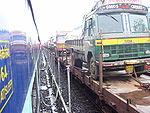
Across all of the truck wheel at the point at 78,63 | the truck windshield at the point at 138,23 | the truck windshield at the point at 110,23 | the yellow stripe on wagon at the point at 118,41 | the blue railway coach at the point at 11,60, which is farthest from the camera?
the truck wheel at the point at 78,63

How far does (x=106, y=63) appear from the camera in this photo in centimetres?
615

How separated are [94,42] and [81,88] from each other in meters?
Result: 4.09

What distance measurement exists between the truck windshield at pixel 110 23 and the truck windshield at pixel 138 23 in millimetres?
419

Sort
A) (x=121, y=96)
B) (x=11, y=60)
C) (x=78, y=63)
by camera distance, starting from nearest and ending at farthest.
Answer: (x=11, y=60), (x=121, y=96), (x=78, y=63)

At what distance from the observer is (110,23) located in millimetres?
6527

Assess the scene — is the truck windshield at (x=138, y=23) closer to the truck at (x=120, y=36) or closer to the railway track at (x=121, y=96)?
the truck at (x=120, y=36)

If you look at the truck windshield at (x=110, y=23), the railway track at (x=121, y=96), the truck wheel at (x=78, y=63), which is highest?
the truck windshield at (x=110, y=23)

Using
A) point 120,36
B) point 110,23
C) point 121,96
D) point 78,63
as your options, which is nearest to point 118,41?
point 120,36

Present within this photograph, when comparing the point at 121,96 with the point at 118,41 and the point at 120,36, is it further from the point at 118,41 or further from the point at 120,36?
the point at 120,36

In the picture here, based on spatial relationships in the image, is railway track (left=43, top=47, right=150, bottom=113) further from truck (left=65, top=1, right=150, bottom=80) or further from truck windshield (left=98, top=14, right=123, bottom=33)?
truck windshield (left=98, top=14, right=123, bottom=33)

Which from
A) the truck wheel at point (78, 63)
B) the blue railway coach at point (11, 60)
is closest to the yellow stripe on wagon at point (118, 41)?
the blue railway coach at point (11, 60)

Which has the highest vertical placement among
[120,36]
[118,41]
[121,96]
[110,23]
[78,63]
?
[110,23]

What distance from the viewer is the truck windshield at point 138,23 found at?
6660 millimetres

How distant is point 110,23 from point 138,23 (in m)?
1.06
